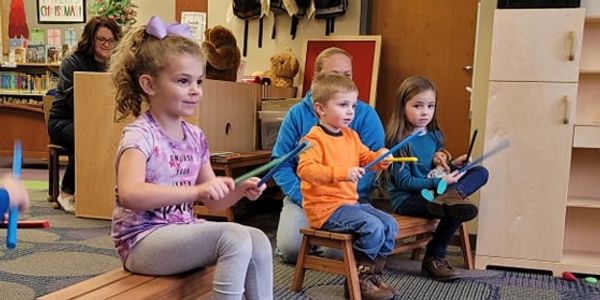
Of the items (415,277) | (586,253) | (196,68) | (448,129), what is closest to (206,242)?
(196,68)

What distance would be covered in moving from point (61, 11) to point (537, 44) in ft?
16.2

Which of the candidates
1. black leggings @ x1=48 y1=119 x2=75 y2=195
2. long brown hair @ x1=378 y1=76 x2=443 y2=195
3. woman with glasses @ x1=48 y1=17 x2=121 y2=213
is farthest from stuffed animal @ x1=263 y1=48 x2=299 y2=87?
long brown hair @ x1=378 y1=76 x2=443 y2=195

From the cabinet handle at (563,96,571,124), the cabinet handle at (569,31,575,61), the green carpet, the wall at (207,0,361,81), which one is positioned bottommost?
the green carpet

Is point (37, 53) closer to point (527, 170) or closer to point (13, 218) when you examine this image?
point (527, 170)

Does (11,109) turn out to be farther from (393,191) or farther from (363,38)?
(393,191)

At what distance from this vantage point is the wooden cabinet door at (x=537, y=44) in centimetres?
225

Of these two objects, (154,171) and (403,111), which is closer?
(154,171)

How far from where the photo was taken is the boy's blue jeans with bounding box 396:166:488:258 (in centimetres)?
222

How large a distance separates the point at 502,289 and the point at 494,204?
0.39 m

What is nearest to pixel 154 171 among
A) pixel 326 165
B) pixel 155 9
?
pixel 326 165

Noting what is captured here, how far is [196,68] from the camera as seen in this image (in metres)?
1.33

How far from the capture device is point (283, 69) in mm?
3836

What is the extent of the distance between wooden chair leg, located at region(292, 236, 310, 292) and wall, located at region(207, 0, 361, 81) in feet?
7.07

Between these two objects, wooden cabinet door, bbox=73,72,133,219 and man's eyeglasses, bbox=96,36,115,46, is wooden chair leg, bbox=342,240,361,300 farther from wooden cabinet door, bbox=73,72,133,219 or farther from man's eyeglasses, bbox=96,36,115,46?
man's eyeglasses, bbox=96,36,115,46
